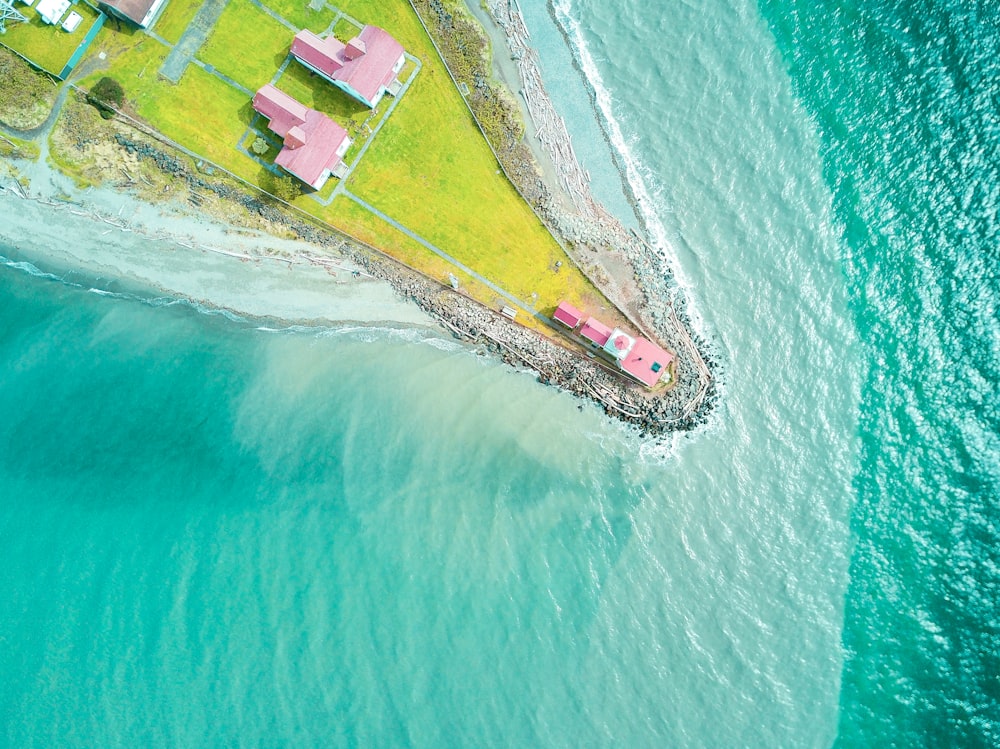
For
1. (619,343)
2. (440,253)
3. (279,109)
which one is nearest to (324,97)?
(279,109)

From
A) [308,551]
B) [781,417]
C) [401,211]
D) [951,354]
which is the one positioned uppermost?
[951,354]

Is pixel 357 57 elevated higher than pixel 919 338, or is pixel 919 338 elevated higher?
pixel 919 338

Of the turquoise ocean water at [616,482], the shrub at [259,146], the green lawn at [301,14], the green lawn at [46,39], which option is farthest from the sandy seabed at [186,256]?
the green lawn at [301,14]

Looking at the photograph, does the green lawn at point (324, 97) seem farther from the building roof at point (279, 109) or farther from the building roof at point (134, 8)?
the building roof at point (134, 8)

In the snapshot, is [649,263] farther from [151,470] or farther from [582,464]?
[151,470]

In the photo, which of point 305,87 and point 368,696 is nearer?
point 368,696

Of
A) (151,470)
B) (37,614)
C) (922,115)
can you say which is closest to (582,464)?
(151,470)

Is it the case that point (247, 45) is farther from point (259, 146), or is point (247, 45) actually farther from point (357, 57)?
point (357, 57)
